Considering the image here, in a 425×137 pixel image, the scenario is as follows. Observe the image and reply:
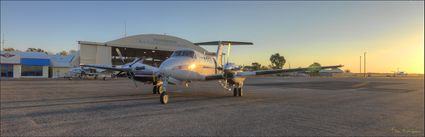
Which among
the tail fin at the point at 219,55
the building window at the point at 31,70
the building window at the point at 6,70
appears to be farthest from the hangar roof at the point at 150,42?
the tail fin at the point at 219,55

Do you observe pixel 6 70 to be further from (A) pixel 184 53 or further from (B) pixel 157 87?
(A) pixel 184 53

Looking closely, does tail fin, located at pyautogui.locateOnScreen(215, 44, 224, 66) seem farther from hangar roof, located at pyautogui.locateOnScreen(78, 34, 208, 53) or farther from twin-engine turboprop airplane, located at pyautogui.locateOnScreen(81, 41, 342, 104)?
hangar roof, located at pyautogui.locateOnScreen(78, 34, 208, 53)

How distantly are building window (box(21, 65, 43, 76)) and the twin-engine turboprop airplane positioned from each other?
50135 millimetres

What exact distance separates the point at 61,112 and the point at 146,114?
10.6ft

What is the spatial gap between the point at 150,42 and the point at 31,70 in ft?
86.8

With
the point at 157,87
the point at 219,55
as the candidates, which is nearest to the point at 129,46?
the point at 157,87

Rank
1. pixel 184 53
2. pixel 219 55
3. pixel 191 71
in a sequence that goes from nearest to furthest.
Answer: pixel 191 71, pixel 184 53, pixel 219 55

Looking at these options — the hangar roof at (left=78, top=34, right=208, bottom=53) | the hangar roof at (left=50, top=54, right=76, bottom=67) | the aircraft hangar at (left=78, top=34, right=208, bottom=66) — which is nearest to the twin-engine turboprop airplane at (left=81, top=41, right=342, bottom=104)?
the aircraft hangar at (left=78, top=34, right=208, bottom=66)

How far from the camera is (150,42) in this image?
5716 centimetres

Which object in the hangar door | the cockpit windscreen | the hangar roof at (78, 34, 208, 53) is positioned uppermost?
the hangar roof at (78, 34, 208, 53)

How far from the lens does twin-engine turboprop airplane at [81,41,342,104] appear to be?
45.2 feet

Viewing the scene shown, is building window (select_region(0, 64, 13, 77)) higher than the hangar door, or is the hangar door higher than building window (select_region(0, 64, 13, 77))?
the hangar door

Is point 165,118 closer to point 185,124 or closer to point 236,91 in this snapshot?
point 185,124

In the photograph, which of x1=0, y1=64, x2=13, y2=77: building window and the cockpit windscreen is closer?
the cockpit windscreen
